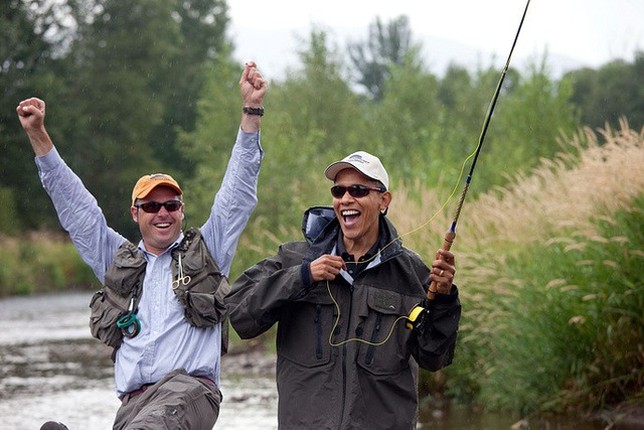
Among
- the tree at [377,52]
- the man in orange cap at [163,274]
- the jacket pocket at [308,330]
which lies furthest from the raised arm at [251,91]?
the tree at [377,52]

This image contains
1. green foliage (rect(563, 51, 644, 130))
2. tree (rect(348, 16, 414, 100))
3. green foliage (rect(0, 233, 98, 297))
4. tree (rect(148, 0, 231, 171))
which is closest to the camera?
green foliage (rect(0, 233, 98, 297))

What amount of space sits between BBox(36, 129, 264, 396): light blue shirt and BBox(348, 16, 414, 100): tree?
374 ft

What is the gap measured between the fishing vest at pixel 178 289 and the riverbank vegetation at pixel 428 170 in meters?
1.01

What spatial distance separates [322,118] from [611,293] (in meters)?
31.7

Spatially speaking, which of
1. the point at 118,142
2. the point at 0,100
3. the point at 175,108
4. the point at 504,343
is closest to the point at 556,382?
the point at 504,343

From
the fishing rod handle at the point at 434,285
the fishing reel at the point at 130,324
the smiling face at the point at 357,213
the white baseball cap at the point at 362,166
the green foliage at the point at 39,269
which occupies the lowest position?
the green foliage at the point at 39,269

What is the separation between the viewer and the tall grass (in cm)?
993

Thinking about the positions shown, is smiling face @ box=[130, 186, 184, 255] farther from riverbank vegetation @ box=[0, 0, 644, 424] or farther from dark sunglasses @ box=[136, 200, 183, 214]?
riverbank vegetation @ box=[0, 0, 644, 424]

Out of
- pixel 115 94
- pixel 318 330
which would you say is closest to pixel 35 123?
pixel 318 330

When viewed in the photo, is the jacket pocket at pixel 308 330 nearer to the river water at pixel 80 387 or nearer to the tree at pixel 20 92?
the river water at pixel 80 387

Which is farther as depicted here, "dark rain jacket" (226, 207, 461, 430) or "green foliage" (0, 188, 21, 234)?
"green foliage" (0, 188, 21, 234)

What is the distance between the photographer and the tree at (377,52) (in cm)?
12038

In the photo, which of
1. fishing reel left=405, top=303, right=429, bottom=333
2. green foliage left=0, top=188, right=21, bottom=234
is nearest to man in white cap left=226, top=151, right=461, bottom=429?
fishing reel left=405, top=303, right=429, bottom=333

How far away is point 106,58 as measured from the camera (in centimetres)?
5978
